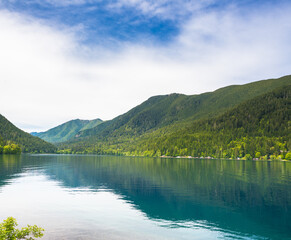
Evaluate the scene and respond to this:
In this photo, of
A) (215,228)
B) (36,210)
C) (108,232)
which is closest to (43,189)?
(36,210)

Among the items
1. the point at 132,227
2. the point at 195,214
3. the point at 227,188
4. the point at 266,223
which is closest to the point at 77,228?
the point at 132,227

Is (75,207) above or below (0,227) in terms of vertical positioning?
below

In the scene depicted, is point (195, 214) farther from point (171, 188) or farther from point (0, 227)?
point (0, 227)

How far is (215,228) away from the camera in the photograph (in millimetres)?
33188

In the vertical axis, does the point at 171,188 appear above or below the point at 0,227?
below

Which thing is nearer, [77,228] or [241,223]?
[77,228]

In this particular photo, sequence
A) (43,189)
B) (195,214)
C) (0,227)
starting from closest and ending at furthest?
1. (0,227)
2. (195,214)
3. (43,189)

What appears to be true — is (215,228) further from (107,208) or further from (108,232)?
(107,208)

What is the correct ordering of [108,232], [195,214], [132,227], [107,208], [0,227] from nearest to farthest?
1. [0,227]
2. [108,232]
3. [132,227]
4. [195,214]
5. [107,208]

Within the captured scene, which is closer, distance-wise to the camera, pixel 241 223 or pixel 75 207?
pixel 241 223

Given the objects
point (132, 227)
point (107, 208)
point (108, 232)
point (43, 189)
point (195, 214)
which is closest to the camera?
point (108, 232)

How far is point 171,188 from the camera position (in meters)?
64.0

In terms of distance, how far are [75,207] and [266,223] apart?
32900 millimetres

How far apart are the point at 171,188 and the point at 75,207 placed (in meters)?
28.5
